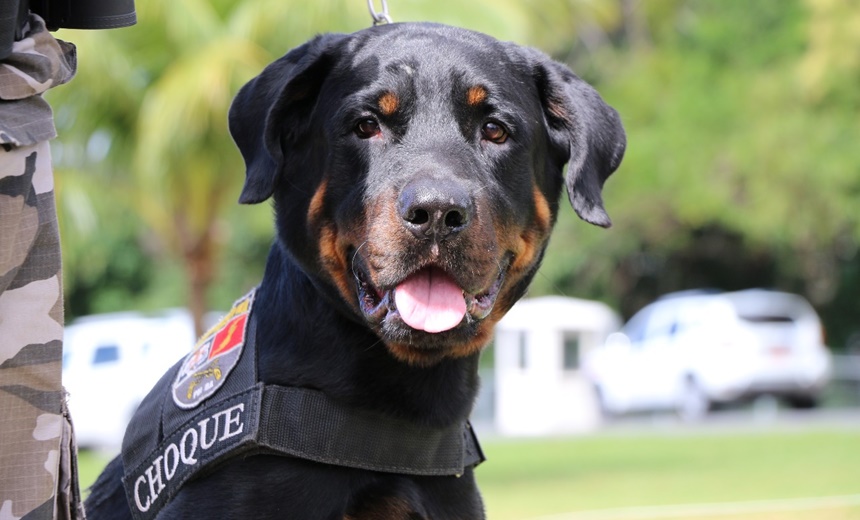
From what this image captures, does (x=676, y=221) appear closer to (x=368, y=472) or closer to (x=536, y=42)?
(x=536, y=42)

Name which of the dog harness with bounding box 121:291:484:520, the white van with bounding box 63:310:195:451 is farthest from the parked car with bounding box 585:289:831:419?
the dog harness with bounding box 121:291:484:520

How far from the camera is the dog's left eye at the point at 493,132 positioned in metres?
3.47

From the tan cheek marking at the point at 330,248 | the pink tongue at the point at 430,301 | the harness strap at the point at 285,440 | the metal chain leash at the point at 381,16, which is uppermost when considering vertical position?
the metal chain leash at the point at 381,16

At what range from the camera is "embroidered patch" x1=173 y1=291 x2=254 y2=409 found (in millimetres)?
3279

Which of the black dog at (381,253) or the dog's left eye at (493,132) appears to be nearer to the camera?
the black dog at (381,253)

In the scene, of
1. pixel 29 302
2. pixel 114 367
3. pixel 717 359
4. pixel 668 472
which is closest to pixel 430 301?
pixel 29 302

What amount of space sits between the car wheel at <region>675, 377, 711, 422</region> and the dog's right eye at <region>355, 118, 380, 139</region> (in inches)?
832

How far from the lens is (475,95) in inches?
135

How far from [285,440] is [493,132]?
1.09 meters

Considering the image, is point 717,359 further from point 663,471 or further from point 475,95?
point 475,95

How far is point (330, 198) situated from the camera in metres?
3.36

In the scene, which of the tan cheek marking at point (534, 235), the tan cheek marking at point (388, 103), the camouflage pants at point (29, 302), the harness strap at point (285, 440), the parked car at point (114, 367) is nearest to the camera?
the camouflage pants at point (29, 302)

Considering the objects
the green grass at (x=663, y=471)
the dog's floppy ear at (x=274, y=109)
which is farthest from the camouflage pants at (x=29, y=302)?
the green grass at (x=663, y=471)

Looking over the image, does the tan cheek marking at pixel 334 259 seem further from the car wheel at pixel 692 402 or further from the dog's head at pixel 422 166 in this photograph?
the car wheel at pixel 692 402
